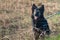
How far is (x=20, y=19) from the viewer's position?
7.04 m

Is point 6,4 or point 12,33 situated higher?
point 6,4

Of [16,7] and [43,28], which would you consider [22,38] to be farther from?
[16,7]

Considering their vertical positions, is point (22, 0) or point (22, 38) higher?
point (22, 0)

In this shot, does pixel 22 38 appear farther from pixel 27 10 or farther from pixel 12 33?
pixel 27 10

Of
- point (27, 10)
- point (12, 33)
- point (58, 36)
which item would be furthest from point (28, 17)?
point (58, 36)

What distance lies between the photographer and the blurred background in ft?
19.0

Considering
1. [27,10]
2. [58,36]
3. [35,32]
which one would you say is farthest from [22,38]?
[27,10]

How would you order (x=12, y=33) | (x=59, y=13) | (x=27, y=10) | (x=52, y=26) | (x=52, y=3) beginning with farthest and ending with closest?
(x=52, y=3) → (x=27, y=10) → (x=59, y=13) → (x=52, y=26) → (x=12, y=33)

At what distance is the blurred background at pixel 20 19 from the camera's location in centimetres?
578

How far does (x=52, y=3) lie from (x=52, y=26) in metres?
2.45

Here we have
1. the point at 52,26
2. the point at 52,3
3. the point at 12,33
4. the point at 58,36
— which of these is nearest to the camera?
the point at 58,36

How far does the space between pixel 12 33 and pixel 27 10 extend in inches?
80.4

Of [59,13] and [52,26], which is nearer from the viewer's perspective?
[52,26]

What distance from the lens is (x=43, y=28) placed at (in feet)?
18.6
